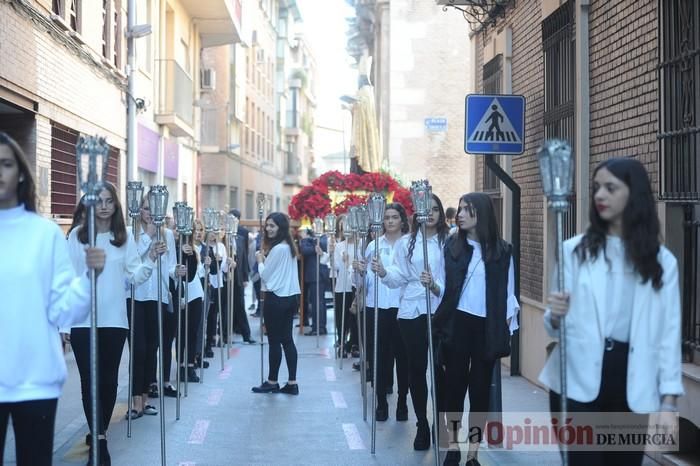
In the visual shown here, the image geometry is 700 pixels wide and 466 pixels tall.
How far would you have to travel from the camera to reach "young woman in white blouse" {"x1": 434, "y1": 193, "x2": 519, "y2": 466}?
731 centimetres

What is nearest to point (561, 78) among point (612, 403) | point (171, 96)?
point (612, 403)

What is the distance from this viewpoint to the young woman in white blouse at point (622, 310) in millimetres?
4477

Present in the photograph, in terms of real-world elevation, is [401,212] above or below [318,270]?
above

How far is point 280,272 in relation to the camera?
11.3m

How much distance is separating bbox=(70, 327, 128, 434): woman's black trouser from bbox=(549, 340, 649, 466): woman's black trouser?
3914 millimetres

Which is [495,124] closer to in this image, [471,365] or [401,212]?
[401,212]

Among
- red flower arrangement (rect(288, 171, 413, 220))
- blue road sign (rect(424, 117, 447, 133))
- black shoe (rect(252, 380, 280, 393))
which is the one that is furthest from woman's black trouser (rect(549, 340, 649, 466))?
blue road sign (rect(424, 117, 447, 133))

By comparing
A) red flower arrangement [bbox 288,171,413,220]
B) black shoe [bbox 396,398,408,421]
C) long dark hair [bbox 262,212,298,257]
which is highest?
red flower arrangement [bbox 288,171,413,220]

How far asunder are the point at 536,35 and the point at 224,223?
5.26m

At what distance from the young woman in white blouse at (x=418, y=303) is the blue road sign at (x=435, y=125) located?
21955 mm

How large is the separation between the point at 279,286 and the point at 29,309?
6742 millimetres

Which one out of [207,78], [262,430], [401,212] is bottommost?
[262,430]

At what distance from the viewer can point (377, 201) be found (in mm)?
8797

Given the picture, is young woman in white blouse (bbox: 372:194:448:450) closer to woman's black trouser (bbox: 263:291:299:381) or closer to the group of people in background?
the group of people in background
